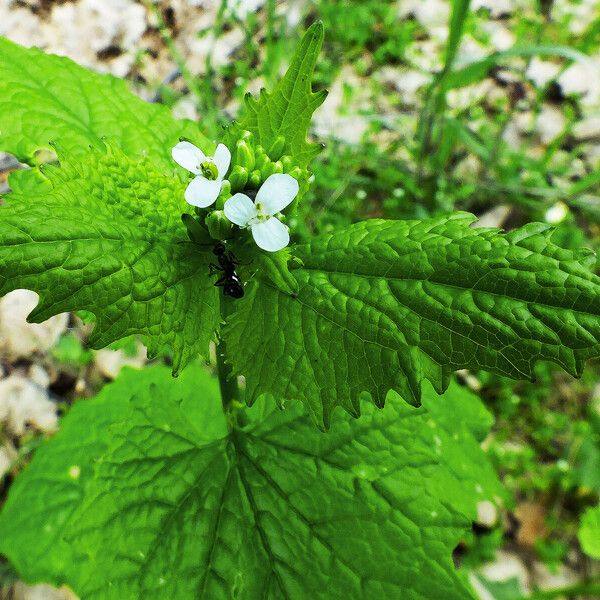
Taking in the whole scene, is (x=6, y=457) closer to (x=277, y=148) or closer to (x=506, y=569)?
(x=277, y=148)

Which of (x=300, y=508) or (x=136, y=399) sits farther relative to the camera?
(x=136, y=399)

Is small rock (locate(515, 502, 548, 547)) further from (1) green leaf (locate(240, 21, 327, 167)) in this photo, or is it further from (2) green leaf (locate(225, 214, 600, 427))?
(1) green leaf (locate(240, 21, 327, 167))

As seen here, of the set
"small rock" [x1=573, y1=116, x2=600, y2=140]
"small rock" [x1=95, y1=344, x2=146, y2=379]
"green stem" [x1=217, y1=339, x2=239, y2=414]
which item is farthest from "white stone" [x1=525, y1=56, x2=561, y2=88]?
"green stem" [x1=217, y1=339, x2=239, y2=414]

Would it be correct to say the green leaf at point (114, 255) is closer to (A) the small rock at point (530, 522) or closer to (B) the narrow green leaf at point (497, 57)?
(A) the small rock at point (530, 522)

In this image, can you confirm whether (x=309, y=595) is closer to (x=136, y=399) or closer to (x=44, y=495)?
(x=136, y=399)

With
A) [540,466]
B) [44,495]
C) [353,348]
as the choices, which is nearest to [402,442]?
[353,348]

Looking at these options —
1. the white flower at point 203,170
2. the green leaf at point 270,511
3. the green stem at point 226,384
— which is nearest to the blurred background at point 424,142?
the green leaf at point 270,511
